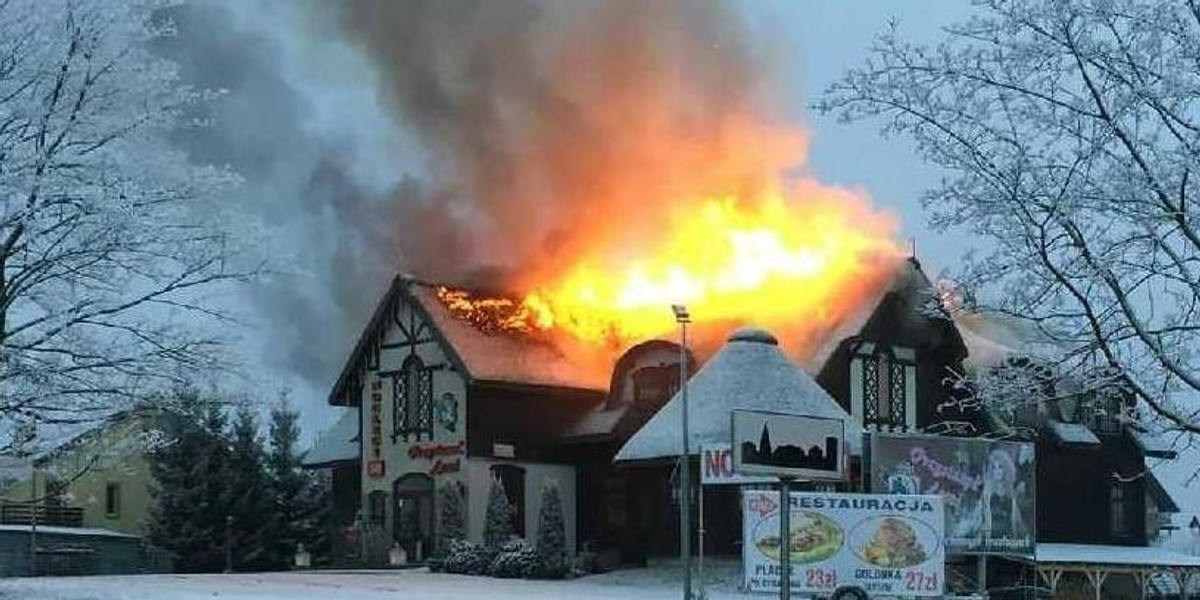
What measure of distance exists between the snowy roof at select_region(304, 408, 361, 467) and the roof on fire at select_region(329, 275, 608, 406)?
4.62 metres

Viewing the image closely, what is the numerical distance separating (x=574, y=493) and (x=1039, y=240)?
3595cm

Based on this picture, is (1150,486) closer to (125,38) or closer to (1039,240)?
(125,38)

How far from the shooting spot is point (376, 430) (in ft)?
161

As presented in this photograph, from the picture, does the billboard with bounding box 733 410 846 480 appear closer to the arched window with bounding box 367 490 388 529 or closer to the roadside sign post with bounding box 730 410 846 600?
the roadside sign post with bounding box 730 410 846 600

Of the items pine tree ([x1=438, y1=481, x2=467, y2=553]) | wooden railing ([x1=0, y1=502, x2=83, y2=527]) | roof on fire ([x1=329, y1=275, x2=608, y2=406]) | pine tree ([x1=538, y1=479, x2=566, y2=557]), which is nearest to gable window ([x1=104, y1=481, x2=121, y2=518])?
wooden railing ([x1=0, y1=502, x2=83, y2=527])

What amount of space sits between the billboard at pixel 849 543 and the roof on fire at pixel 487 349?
69.3 feet

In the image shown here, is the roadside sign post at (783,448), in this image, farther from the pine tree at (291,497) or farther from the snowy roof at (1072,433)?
the pine tree at (291,497)

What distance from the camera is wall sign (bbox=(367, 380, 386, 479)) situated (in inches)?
1925

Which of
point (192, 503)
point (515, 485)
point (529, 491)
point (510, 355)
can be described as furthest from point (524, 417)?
point (192, 503)

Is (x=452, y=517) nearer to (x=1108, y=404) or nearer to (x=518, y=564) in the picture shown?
(x=518, y=564)

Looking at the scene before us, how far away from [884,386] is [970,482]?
34.7 feet

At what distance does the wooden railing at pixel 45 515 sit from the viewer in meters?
57.5

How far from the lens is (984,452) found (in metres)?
34.7

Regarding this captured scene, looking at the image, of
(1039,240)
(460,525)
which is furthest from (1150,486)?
(1039,240)
